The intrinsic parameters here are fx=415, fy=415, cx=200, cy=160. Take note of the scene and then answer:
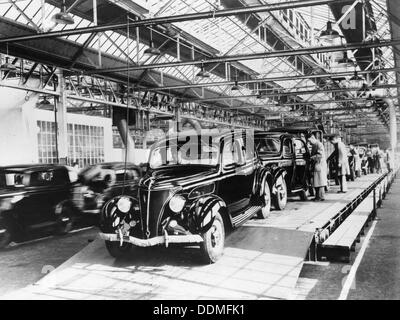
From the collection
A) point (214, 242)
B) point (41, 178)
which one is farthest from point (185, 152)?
point (41, 178)

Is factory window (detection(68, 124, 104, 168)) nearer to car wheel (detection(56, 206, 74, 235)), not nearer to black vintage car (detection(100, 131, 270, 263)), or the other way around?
car wheel (detection(56, 206, 74, 235))

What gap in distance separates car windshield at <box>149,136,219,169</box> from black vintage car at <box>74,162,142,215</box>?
6.92 ft

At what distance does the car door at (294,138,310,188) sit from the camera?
10.4 m

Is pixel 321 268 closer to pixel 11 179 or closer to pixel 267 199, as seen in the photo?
pixel 267 199

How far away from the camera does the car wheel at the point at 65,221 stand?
8.46m

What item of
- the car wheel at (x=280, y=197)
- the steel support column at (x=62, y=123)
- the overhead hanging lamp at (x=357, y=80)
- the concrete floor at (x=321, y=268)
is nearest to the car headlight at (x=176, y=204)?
the concrete floor at (x=321, y=268)

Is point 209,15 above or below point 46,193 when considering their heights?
above

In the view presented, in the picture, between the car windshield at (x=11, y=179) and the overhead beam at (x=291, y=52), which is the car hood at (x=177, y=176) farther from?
the overhead beam at (x=291, y=52)

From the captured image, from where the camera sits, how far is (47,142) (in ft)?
46.6

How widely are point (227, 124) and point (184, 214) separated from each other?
81.4 ft

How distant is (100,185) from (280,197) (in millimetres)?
4200

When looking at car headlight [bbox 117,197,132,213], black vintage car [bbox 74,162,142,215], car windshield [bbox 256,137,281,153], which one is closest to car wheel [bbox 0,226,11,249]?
black vintage car [bbox 74,162,142,215]

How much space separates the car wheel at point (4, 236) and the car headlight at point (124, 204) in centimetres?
282
